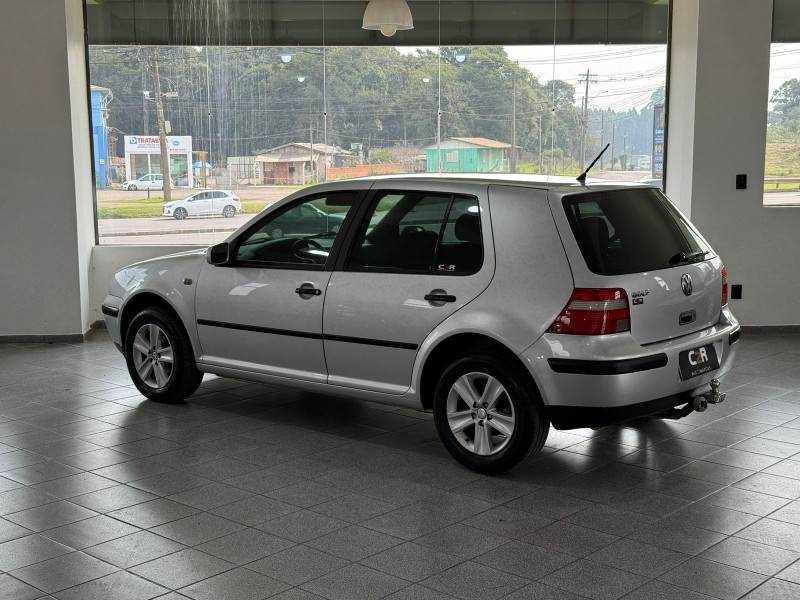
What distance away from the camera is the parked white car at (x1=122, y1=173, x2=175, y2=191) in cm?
1018

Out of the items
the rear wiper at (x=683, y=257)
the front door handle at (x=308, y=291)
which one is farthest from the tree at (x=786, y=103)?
the front door handle at (x=308, y=291)

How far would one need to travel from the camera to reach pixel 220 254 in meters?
6.47

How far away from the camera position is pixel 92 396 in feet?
24.0

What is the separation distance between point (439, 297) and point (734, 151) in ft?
16.7

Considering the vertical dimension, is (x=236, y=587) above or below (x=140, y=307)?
below

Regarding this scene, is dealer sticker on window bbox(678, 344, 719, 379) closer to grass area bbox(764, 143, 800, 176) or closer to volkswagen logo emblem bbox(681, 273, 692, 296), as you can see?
volkswagen logo emblem bbox(681, 273, 692, 296)

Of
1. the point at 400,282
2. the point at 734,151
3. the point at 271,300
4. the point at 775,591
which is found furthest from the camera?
the point at 734,151

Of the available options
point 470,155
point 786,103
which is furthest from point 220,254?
point 786,103

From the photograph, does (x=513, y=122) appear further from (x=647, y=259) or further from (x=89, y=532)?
(x=89, y=532)

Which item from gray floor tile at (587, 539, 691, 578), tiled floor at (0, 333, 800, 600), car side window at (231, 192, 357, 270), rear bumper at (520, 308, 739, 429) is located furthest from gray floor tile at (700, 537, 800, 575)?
car side window at (231, 192, 357, 270)

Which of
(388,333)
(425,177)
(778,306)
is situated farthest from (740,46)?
(388,333)

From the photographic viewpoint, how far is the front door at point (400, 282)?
539 cm

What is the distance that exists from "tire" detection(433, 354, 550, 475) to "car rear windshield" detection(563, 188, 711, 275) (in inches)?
29.9

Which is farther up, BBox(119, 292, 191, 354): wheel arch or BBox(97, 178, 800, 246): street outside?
BBox(97, 178, 800, 246): street outside
